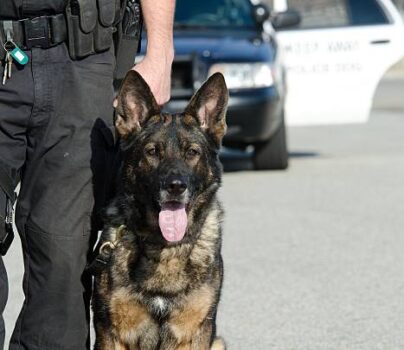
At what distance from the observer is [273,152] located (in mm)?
11875

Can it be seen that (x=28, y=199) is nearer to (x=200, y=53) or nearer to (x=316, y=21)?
(x=200, y=53)

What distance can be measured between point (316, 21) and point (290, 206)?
3.42m

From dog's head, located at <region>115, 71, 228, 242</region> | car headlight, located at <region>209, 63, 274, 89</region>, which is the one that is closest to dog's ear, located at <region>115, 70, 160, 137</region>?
dog's head, located at <region>115, 71, 228, 242</region>

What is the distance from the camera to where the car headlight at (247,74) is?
10953mm

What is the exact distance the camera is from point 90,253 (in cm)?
464

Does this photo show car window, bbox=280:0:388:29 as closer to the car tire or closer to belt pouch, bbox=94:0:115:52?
the car tire

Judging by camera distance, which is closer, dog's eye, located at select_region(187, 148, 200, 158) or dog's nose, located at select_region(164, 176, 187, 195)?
dog's nose, located at select_region(164, 176, 187, 195)

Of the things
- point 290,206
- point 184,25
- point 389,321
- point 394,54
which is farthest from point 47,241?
point 394,54

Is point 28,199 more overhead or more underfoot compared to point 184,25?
more overhead

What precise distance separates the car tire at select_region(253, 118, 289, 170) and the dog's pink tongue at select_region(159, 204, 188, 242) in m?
7.28

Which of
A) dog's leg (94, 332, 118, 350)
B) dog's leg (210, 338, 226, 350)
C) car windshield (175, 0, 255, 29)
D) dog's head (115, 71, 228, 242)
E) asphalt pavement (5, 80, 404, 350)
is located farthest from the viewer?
car windshield (175, 0, 255, 29)

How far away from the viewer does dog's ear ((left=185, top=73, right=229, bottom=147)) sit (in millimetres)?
4734

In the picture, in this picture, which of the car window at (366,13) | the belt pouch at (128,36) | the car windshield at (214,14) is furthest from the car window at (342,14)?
the belt pouch at (128,36)

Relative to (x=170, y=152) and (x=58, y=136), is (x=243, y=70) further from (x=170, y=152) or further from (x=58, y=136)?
(x=58, y=136)
